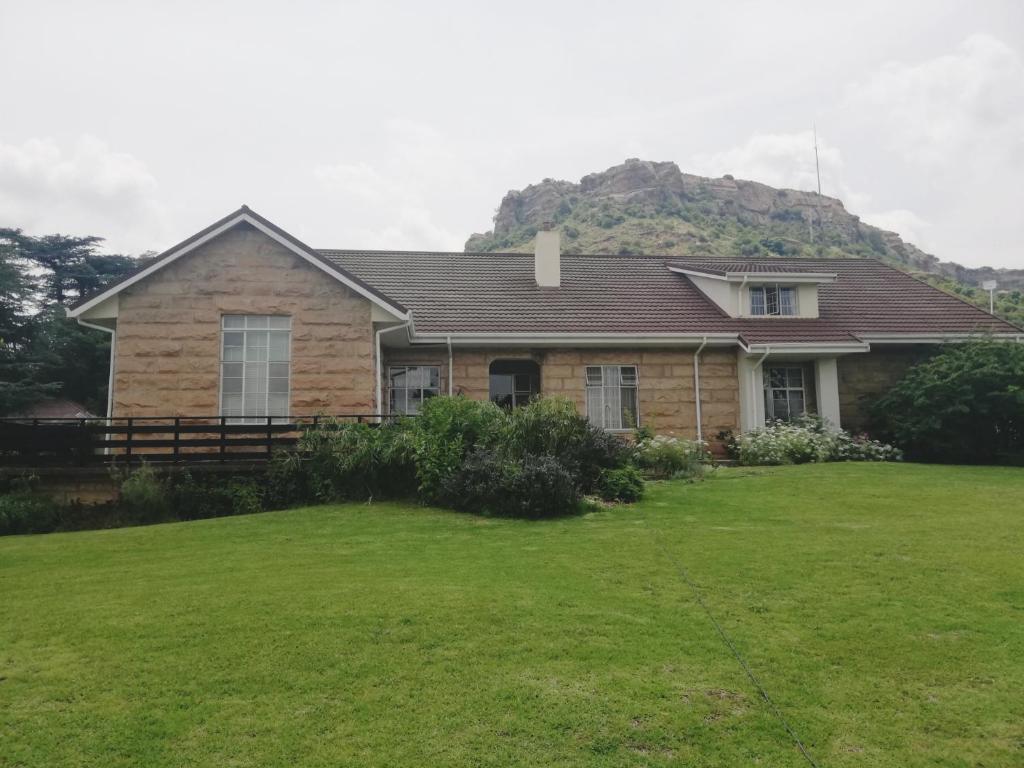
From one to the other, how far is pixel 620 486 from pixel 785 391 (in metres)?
10.1

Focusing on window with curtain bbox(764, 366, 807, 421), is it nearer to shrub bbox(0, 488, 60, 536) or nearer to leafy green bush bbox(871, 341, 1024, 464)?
leafy green bush bbox(871, 341, 1024, 464)

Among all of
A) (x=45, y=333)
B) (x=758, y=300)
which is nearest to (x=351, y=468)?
(x=758, y=300)

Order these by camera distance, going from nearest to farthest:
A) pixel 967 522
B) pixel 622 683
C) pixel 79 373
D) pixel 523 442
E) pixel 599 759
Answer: pixel 599 759 < pixel 622 683 < pixel 967 522 < pixel 523 442 < pixel 79 373

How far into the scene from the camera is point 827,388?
19.7m

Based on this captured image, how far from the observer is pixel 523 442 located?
490 inches

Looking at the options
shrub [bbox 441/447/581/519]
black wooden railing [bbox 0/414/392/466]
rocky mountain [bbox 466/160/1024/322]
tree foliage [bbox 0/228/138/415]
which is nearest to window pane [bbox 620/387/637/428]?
shrub [bbox 441/447/581/519]

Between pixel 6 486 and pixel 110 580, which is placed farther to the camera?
pixel 6 486

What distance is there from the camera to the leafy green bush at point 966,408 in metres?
17.3

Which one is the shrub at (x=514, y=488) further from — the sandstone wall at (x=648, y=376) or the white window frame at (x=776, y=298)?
the white window frame at (x=776, y=298)

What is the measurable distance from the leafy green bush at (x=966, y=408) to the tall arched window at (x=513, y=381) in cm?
980

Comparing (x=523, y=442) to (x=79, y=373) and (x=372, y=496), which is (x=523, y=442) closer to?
(x=372, y=496)

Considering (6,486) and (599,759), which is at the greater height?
(6,486)

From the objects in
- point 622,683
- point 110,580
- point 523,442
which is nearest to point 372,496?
point 523,442

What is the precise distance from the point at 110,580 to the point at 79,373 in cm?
3222
